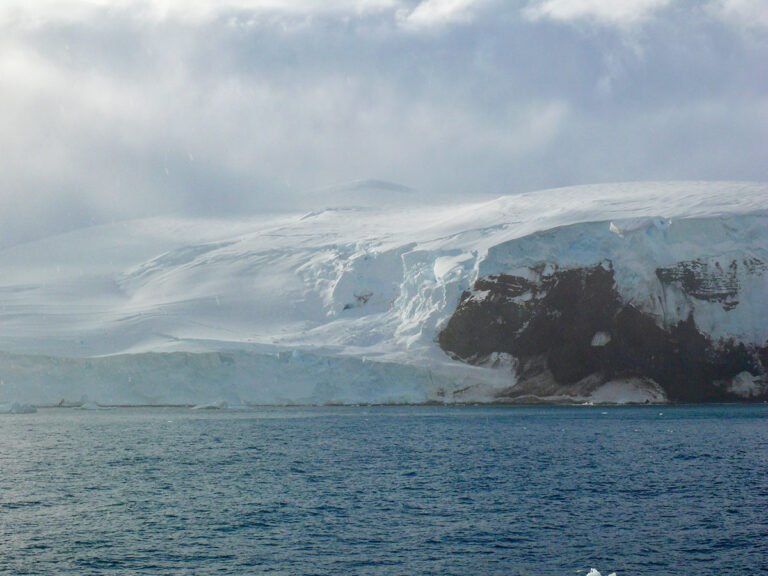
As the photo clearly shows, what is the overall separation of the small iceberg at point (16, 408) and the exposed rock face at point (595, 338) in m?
30.5

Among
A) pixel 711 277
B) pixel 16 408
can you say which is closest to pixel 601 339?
pixel 711 277

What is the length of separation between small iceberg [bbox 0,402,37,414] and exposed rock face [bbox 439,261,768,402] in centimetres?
3049

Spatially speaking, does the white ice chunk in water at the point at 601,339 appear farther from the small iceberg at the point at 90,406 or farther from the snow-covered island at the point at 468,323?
the small iceberg at the point at 90,406

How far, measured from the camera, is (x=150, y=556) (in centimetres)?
2220

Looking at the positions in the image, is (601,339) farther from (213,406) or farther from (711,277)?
(213,406)

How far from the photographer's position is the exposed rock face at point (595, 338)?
245 feet

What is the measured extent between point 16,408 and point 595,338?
1657 inches

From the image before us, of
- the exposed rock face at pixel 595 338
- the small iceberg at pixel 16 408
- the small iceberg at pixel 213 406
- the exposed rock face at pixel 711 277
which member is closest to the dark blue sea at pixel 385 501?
the small iceberg at pixel 16 408

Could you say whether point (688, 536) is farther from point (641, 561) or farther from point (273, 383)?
point (273, 383)

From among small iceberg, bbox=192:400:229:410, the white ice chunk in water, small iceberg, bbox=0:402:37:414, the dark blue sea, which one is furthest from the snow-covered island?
the dark blue sea

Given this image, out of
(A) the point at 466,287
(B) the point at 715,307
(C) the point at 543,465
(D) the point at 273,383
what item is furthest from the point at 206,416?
(B) the point at 715,307

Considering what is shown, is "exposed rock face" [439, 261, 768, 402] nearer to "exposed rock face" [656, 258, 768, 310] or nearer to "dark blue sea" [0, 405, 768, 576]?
"exposed rock face" [656, 258, 768, 310]

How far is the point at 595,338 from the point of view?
2987 inches

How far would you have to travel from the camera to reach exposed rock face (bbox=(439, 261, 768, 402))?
74.8m
